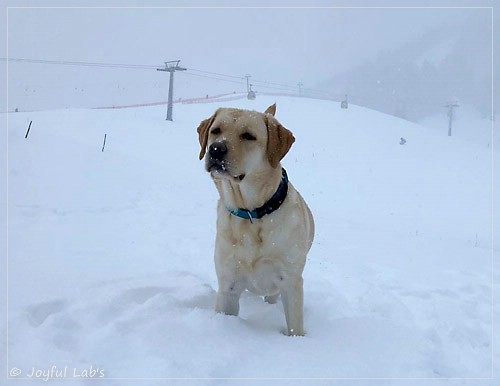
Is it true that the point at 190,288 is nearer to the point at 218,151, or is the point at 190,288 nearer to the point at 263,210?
the point at 263,210

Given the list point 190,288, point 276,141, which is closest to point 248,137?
point 276,141

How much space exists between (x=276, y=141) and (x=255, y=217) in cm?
69

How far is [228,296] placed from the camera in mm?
3461

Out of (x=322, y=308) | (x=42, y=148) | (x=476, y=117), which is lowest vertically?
(x=322, y=308)

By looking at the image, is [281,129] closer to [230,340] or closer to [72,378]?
[230,340]

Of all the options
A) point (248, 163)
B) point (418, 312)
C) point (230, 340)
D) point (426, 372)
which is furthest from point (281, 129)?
point (418, 312)

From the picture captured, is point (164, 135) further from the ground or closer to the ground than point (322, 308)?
further from the ground

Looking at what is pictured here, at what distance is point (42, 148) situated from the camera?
1036 centimetres

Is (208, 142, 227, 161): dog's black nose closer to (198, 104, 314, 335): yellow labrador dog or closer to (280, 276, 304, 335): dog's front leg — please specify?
(198, 104, 314, 335): yellow labrador dog

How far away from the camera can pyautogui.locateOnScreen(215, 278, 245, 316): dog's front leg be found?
342 centimetres

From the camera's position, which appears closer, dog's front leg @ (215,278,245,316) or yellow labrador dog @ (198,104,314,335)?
yellow labrador dog @ (198,104,314,335)

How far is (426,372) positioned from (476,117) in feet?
392

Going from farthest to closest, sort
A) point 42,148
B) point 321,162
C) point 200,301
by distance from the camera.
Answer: point 321,162 → point 42,148 → point 200,301

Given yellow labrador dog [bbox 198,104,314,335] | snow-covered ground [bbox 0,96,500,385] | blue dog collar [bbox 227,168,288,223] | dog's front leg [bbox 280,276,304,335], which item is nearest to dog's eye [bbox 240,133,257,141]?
yellow labrador dog [bbox 198,104,314,335]
